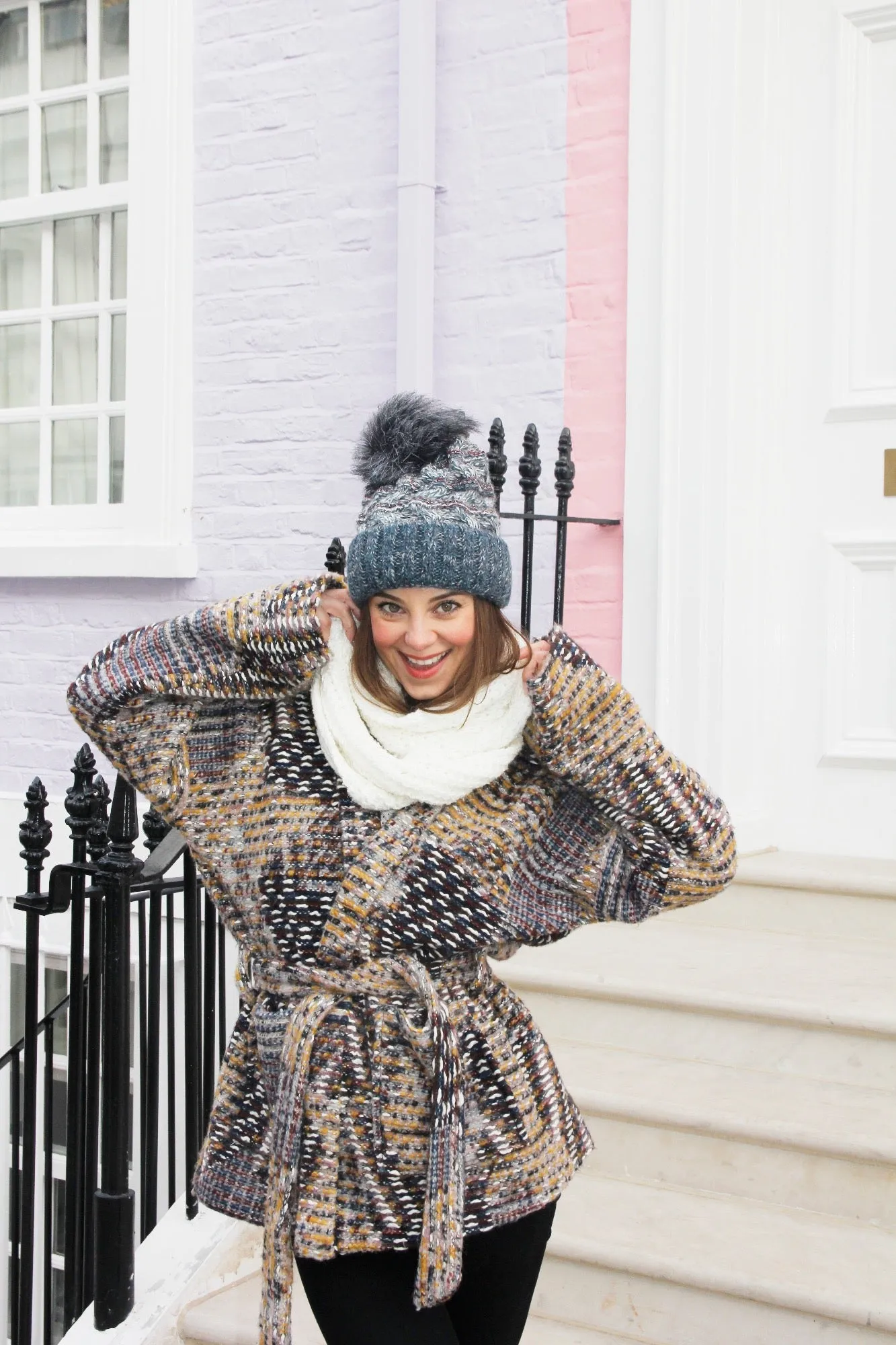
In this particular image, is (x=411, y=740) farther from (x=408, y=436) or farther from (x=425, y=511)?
(x=408, y=436)

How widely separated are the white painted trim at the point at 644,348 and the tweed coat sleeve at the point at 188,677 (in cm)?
184

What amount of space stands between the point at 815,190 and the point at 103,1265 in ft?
10.1

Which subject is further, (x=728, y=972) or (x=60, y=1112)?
(x=60, y=1112)

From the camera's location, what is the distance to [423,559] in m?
1.74

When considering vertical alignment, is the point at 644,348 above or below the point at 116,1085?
above

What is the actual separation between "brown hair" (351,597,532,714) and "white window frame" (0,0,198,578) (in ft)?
8.45

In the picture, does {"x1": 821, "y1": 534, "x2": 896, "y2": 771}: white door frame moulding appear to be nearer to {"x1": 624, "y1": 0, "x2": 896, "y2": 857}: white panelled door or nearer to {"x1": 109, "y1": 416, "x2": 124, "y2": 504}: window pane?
{"x1": 624, "y1": 0, "x2": 896, "y2": 857}: white panelled door

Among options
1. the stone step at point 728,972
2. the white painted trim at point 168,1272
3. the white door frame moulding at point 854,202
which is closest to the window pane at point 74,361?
the white door frame moulding at point 854,202

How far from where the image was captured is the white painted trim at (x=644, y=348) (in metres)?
3.56

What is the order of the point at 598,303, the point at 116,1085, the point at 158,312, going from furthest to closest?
1. the point at 158,312
2. the point at 598,303
3. the point at 116,1085

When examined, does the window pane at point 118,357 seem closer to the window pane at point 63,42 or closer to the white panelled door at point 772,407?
the window pane at point 63,42

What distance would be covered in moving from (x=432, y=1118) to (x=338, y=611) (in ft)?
2.21

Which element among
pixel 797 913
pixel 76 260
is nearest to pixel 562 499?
pixel 797 913

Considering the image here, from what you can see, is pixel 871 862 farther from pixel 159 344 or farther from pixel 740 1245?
pixel 159 344
